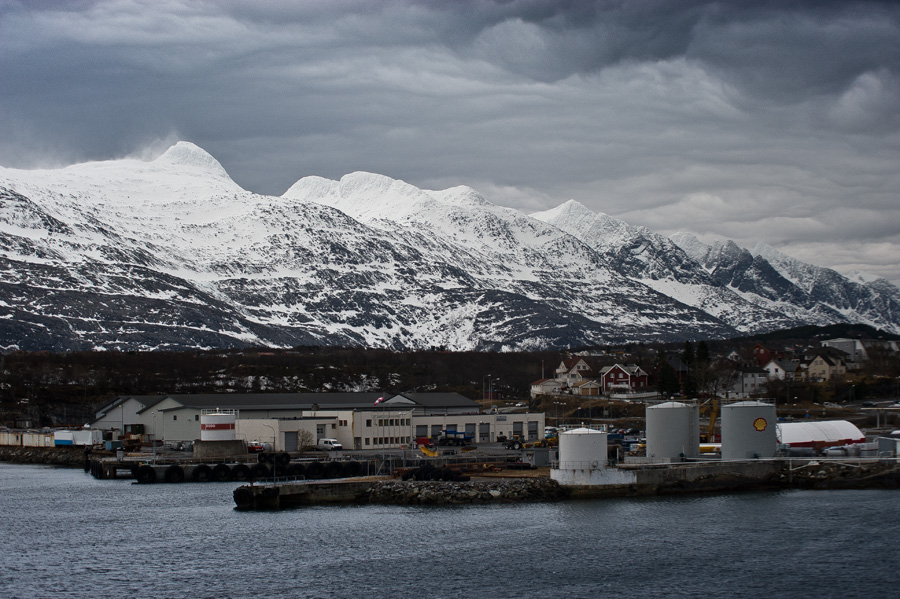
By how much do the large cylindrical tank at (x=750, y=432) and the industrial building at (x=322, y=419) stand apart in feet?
104

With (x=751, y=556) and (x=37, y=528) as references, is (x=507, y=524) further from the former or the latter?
(x=37, y=528)

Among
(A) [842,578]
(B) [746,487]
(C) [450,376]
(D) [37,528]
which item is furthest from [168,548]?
(C) [450,376]

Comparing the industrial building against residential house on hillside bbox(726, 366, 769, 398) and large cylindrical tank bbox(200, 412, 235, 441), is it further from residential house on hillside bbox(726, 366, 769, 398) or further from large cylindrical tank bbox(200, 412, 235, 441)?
residential house on hillside bbox(726, 366, 769, 398)

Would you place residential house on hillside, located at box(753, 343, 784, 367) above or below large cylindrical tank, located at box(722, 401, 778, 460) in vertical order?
above

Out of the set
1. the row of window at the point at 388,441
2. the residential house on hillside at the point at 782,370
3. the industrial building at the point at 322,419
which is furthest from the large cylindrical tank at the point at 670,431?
the residential house on hillside at the point at 782,370

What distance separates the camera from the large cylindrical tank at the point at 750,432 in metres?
66.4

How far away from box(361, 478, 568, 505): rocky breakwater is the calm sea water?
5.60 ft

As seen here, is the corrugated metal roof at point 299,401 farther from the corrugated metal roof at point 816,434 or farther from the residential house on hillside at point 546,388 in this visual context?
the corrugated metal roof at point 816,434

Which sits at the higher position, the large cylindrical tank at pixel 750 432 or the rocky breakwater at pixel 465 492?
the large cylindrical tank at pixel 750 432

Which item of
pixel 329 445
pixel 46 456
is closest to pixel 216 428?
pixel 329 445

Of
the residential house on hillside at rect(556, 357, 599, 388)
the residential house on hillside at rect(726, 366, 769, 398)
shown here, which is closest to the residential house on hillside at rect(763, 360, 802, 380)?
the residential house on hillside at rect(726, 366, 769, 398)

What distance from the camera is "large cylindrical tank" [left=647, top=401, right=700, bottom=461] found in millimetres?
67250

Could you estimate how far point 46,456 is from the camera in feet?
334

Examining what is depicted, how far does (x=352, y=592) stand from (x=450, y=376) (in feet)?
445
